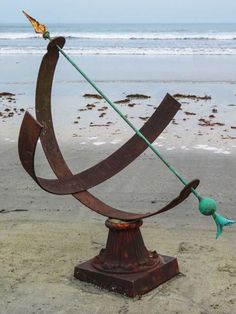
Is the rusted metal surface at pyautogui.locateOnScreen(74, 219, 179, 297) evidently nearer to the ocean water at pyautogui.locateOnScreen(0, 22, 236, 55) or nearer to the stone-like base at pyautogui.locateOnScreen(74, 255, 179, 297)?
the stone-like base at pyautogui.locateOnScreen(74, 255, 179, 297)

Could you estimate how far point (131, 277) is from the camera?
159 inches

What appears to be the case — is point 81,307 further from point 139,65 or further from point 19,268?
point 139,65

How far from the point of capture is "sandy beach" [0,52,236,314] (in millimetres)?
3973

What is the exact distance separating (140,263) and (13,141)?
17.1 feet

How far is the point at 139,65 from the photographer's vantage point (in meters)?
22.7

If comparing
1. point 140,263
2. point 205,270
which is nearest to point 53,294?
point 140,263

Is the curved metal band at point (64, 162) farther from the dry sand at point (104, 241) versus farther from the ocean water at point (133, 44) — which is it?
the ocean water at point (133, 44)

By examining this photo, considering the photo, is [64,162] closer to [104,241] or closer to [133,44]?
[104,241]

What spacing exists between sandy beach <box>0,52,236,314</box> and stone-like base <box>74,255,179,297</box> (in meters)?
0.05

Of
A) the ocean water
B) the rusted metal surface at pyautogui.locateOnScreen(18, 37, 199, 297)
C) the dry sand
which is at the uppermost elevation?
the ocean water

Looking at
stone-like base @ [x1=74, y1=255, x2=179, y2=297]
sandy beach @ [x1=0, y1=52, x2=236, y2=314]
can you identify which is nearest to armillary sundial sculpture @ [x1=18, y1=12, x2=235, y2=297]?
stone-like base @ [x1=74, y1=255, x2=179, y2=297]

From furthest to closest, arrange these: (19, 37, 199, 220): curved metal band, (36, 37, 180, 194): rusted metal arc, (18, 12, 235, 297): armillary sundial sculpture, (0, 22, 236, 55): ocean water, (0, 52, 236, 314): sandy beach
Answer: (0, 22, 236, 55): ocean water
(36, 37, 180, 194): rusted metal arc
(19, 37, 199, 220): curved metal band
(0, 52, 236, 314): sandy beach
(18, 12, 235, 297): armillary sundial sculpture

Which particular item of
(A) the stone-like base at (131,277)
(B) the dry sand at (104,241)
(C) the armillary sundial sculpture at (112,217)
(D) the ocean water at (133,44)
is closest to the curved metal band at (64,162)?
(C) the armillary sundial sculpture at (112,217)

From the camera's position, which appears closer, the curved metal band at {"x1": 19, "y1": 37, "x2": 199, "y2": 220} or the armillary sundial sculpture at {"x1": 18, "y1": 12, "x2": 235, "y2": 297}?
the armillary sundial sculpture at {"x1": 18, "y1": 12, "x2": 235, "y2": 297}
